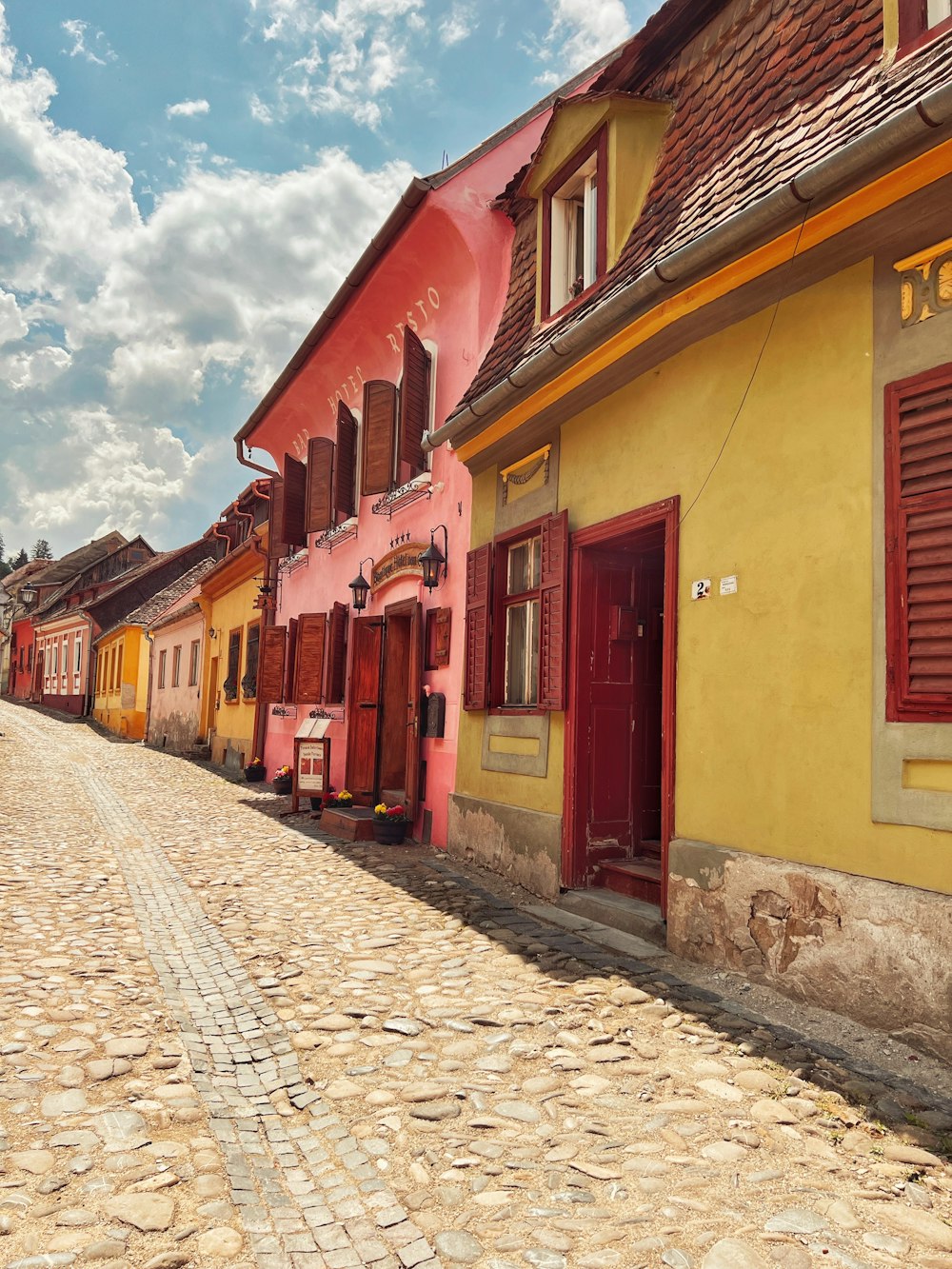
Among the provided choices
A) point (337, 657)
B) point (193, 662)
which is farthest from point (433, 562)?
point (193, 662)

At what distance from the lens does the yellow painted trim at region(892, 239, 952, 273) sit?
12.2 feet

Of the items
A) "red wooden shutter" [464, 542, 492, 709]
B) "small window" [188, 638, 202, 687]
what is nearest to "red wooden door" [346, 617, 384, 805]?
"red wooden shutter" [464, 542, 492, 709]

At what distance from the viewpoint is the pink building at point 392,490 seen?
8469mm

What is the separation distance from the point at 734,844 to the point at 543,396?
3.48 m

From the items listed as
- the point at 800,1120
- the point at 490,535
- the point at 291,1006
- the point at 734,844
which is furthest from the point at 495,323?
the point at 800,1120

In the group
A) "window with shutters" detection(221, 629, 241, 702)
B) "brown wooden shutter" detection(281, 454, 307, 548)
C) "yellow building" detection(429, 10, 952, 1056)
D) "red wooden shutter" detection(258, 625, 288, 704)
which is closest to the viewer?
"yellow building" detection(429, 10, 952, 1056)

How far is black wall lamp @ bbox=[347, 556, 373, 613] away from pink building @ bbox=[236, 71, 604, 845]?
0.06m

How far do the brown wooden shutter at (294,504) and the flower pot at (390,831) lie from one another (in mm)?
5722

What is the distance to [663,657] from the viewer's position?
6.11 metres

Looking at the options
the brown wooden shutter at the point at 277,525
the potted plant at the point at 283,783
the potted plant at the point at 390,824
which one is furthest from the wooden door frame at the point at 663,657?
the brown wooden shutter at the point at 277,525

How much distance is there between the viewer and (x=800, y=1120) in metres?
2.99

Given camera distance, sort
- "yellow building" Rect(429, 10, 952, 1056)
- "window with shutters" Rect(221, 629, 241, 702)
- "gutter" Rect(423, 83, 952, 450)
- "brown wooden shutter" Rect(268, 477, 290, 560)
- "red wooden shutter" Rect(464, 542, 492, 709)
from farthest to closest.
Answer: "window with shutters" Rect(221, 629, 241, 702) → "brown wooden shutter" Rect(268, 477, 290, 560) → "red wooden shutter" Rect(464, 542, 492, 709) → "yellow building" Rect(429, 10, 952, 1056) → "gutter" Rect(423, 83, 952, 450)

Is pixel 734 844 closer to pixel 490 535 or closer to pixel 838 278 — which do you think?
pixel 838 278

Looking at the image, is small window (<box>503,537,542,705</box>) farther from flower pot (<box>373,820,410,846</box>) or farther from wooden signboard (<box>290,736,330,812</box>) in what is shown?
wooden signboard (<box>290,736,330,812</box>)
